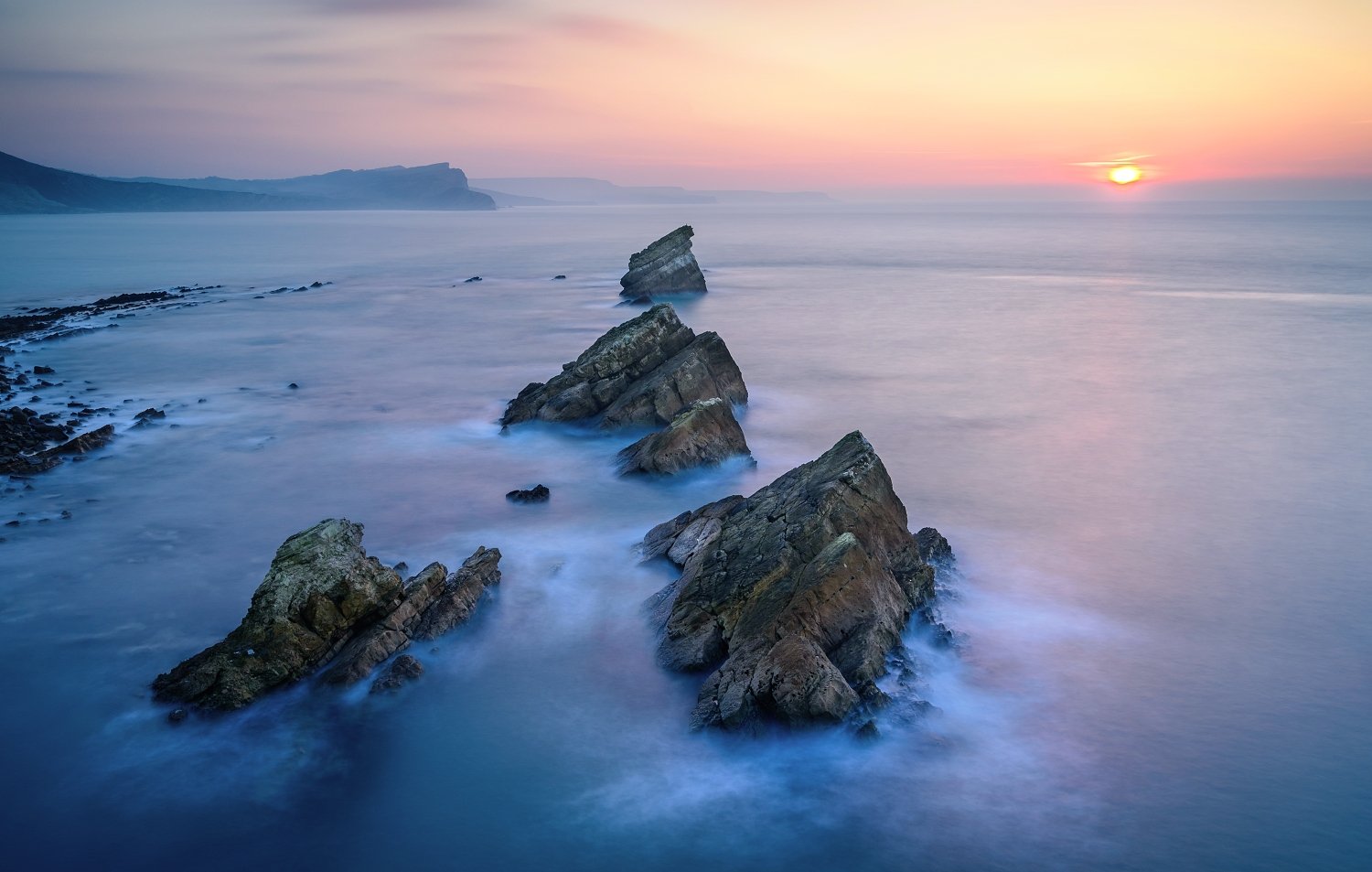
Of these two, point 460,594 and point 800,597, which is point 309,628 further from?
point 800,597

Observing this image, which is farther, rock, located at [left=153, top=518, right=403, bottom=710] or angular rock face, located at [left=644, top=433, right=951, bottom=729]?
rock, located at [left=153, top=518, right=403, bottom=710]

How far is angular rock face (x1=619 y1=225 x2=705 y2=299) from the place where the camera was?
5134 cm

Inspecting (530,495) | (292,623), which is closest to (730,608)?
(292,623)

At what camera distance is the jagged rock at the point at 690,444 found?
18.8 meters

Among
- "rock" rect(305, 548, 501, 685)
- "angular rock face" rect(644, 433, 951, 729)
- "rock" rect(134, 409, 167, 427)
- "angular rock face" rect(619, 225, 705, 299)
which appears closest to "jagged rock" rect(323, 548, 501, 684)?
"rock" rect(305, 548, 501, 685)

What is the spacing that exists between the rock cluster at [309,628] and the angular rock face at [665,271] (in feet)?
128

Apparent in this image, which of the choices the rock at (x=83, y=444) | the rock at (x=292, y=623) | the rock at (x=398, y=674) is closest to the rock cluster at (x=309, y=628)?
the rock at (x=292, y=623)

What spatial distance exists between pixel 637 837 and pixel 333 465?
1362cm

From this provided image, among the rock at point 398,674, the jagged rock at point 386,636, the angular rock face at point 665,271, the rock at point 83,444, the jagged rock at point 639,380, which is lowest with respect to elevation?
the rock at point 398,674

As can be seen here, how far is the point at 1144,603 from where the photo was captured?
44.2 feet

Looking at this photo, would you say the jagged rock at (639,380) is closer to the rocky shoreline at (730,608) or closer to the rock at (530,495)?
the rock at (530,495)

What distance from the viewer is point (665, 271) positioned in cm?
5162

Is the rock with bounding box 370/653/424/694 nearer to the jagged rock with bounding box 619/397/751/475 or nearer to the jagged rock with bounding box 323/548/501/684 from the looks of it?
the jagged rock with bounding box 323/548/501/684

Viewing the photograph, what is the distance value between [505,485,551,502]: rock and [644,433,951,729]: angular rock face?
4639mm
